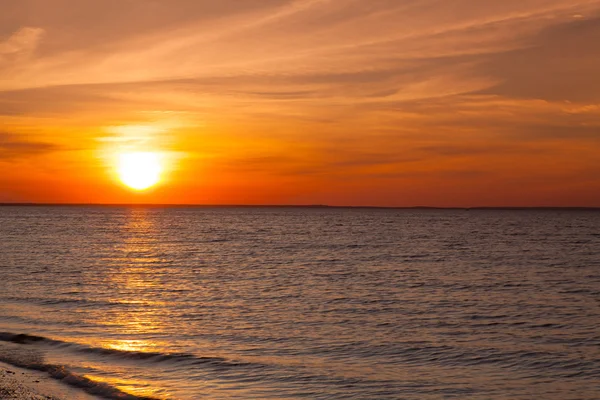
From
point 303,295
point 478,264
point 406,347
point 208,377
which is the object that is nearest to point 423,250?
point 478,264

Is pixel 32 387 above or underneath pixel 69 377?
above

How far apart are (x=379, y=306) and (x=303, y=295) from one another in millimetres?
5922

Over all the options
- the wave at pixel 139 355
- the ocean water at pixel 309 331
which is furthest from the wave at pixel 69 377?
the wave at pixel 139 355

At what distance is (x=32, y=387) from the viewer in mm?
18734

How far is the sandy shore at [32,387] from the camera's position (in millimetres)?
17234

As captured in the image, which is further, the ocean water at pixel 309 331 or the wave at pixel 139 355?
the wave at pixel 139 355

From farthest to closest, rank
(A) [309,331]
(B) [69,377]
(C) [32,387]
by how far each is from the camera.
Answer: (A) [309,331]
(B) [69,377]
(C) [32,387]

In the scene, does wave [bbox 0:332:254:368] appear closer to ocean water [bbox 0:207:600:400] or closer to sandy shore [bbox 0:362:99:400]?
ocean water [bbox 0:207:600:400]

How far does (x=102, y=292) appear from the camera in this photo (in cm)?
4091

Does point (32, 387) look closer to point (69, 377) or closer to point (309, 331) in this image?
point (69, 377)

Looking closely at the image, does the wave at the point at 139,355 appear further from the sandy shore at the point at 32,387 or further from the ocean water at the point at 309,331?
the sandy shore at the point at 32,387

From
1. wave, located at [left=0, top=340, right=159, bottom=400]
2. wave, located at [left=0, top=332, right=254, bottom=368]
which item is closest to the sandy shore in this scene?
wave, located at [left=0, top=340, right=159, bottom=400]

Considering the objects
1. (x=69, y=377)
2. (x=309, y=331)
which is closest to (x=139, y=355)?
(x=69, y=377)

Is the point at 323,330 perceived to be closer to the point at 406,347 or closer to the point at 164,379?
the point at 406,347
